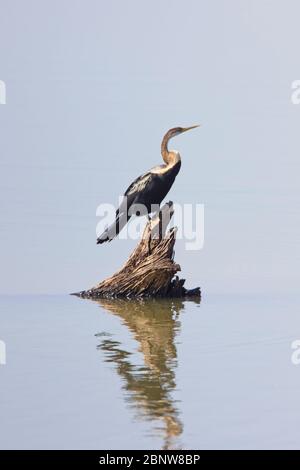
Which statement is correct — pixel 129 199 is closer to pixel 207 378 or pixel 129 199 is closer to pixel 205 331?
pixel 205 331

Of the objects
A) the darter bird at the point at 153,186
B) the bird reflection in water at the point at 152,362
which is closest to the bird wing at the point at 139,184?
the darter bird at the point at 153,186

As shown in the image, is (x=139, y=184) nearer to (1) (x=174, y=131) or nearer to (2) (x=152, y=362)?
(1) (x=174, y=131)

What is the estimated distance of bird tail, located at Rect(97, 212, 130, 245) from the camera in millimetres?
22938

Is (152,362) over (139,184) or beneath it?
beneath

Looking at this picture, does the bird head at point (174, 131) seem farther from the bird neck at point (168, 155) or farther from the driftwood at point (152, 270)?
the driftwood at point (152, 270)

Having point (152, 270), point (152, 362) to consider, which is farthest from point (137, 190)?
point (152, 362)

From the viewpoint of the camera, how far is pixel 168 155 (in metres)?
22.4

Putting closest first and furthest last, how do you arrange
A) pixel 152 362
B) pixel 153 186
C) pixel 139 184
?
pixel 152 362 → pixel 153 186 → pixel 139 184

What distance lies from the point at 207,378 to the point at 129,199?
433 inches

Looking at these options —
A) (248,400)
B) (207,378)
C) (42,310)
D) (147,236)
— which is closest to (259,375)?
(207,378)

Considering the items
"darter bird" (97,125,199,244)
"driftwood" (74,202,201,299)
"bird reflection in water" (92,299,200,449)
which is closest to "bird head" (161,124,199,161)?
"darter bird" (97,125,199,244)

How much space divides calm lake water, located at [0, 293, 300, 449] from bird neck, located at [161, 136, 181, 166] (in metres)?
4.47

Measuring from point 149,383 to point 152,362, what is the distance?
151cm

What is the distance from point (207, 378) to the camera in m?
11.9
